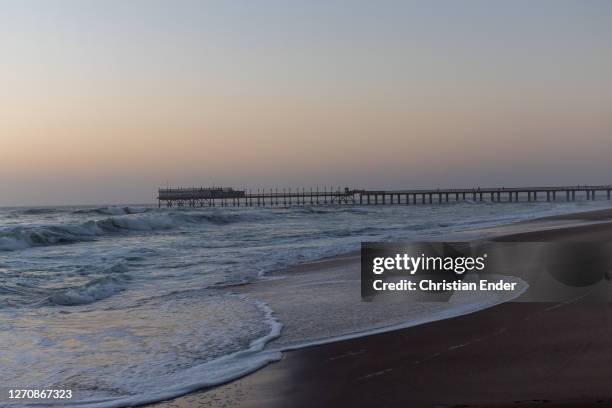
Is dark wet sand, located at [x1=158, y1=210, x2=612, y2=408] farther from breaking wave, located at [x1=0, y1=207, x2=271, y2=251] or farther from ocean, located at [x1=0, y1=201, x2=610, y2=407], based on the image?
breaking wave, located at [x1=0, y1=207, x2=271, y2=251]

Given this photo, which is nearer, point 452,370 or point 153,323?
point 452,370

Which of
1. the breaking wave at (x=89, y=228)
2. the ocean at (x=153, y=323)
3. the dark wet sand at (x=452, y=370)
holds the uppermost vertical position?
the dark wet sand at (x=452, y=370)

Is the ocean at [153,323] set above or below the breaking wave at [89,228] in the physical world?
above

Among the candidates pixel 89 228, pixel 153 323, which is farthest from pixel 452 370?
pixel 89 228

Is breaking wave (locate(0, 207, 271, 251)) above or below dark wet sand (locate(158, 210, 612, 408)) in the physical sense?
below

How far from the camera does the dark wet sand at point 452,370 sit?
410 centimetres

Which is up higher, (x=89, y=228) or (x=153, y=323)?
(x=153, y=323)

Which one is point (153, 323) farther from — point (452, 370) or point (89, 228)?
point (89, 228)

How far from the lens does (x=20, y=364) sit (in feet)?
19.1

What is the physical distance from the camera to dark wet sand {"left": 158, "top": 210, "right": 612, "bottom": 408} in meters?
4.10

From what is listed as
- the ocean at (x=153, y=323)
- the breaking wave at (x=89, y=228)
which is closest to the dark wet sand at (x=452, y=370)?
the ocean at (x=153, y=323)

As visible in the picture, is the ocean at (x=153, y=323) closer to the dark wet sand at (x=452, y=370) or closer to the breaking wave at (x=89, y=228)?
the dark wet sand at (x=452, y=370)

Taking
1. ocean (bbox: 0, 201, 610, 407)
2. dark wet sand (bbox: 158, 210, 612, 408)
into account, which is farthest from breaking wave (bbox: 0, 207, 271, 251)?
dark wet sand (bbox: 158, 210, 612, 408)

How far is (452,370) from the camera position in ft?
15.6
